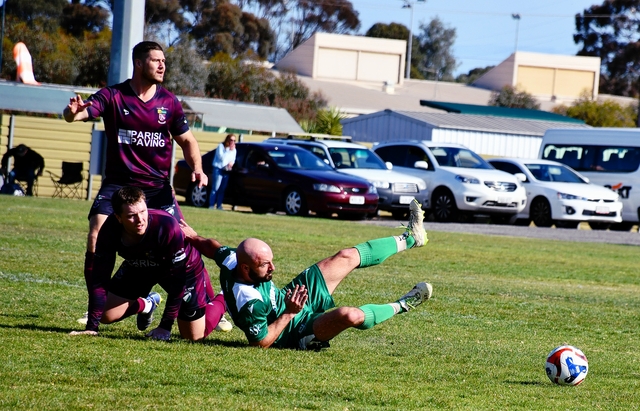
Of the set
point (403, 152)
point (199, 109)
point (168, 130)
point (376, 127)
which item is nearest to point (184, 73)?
point (376, 127)

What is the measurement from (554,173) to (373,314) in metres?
20.2

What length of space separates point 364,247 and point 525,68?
81068 mm

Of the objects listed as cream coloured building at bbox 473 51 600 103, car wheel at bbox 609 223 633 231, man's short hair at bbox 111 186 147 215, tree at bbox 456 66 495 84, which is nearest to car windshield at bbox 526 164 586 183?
car wheel at bbox 609 223 633 231

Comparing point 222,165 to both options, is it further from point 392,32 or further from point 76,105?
point 392,32

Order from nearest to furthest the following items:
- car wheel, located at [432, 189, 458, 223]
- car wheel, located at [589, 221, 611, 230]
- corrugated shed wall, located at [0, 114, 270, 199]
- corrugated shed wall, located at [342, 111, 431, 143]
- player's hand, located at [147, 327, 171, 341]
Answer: player's hand, located at [147, 327, 171, 341] < car wheel, located at [432, 189, 458, 223] < corrugated shed wall, located at [0, 114, 270, 199] < car wheel, located at [589, 221, 611, 230] < corrugated shed wall, located at [342, 111, 431, 143]

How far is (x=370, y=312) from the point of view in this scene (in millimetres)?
6887

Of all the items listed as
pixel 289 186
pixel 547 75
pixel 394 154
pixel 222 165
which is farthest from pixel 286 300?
pixel 547 75

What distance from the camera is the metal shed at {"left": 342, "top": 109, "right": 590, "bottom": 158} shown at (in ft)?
132

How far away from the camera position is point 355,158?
84.6 feet

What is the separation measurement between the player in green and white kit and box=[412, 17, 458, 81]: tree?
10166 centimetres

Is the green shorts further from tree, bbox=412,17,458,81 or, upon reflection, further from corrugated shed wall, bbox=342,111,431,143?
tree, bbox=412,17,458,81

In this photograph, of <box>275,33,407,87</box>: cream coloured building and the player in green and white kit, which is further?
<box>275,33,407,87</box>: cream coloured building

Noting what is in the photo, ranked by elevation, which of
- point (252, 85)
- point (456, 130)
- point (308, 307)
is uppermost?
point (252, 85)

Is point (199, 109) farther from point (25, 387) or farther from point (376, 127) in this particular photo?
point (25, 387)
